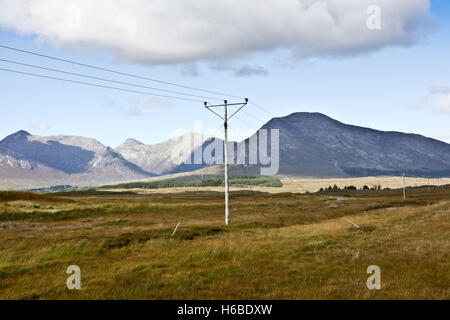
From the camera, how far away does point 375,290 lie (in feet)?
52.9

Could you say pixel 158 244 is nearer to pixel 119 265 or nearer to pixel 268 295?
pixel 119 265

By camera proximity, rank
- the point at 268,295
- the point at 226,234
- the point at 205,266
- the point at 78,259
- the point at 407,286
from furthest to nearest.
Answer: the point at 226,234 → the point at 78,259 → the point at 205,266 → the point at 407,286 → the point at 268,295

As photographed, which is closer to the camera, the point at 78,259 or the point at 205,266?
the point at 205,266

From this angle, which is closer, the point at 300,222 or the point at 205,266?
the point at 205,266

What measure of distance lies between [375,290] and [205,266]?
8.90 meters

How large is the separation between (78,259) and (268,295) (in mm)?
13489

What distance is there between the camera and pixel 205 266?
22125 millimetres
